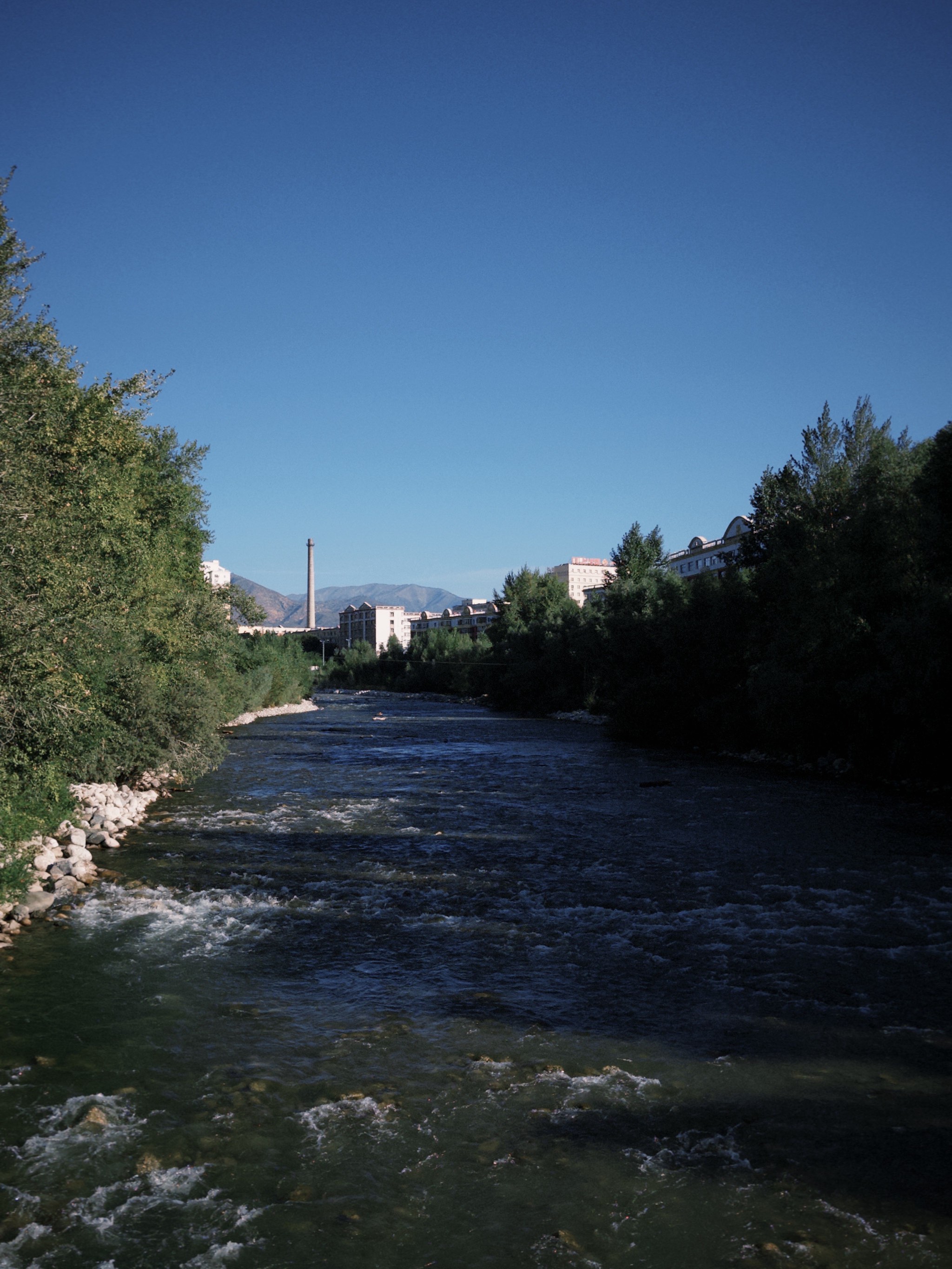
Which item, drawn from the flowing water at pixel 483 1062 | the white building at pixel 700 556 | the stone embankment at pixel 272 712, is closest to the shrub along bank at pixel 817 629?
the flowing water at pixel 483 1062

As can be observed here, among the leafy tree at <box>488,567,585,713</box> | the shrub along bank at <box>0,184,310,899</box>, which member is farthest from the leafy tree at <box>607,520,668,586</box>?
the shrub along bank at <box>0,184,310,899</box>

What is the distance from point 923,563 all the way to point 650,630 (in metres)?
22.6

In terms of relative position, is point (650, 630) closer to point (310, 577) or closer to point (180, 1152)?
point (180, 1152)

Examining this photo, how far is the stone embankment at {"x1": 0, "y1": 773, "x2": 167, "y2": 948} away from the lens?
12227 mm

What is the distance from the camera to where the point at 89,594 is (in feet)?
48.1

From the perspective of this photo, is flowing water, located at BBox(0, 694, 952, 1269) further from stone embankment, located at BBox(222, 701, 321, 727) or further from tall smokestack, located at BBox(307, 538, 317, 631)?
tall smokestack, located at BBox(307, 538, 317, 631)

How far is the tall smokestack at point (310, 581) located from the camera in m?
177

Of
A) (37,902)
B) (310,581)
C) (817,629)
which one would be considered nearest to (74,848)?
(37,902)

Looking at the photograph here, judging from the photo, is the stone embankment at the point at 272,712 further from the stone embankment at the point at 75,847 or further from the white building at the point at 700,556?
the white building at the point at 700,556

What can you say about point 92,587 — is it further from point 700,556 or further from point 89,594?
point 700,556

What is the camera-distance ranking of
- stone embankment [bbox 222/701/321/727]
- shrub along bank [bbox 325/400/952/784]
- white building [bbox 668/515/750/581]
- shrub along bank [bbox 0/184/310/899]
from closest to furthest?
shrub along bank [bbox 0/184/310/899] → shrub along bank [bbox 325/400/952/784] → stone embankment [bbox 222/701/321/727] → white building [bbox 668/515/750/581]

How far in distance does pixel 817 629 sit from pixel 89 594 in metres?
25.2

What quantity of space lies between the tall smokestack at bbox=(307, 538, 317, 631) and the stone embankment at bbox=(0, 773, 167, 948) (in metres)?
155

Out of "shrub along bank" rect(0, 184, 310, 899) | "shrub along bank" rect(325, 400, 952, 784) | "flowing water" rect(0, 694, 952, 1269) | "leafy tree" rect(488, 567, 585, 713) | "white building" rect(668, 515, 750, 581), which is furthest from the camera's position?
"white building" rect(668, 515, 750, 581)
